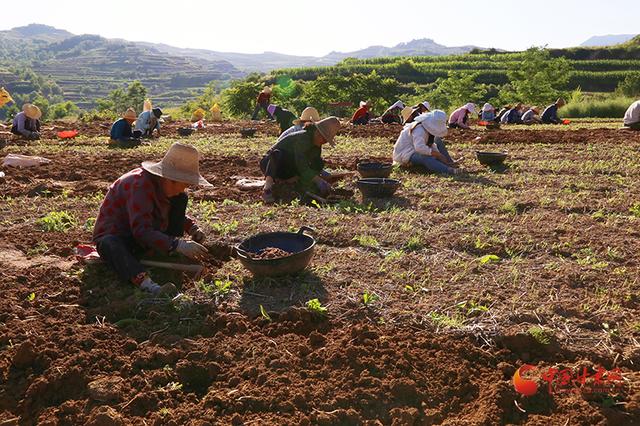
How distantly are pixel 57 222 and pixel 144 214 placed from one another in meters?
2.22

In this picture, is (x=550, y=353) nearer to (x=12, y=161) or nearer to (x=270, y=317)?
(x=270, y=317)

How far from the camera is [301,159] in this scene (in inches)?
263

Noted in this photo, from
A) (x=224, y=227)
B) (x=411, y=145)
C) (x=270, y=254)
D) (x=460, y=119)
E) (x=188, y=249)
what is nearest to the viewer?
(x=188, y=249)

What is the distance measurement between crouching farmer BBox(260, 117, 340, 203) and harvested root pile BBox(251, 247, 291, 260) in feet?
8.01

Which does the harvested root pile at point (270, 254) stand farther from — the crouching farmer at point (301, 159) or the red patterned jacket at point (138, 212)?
the crouching farmer at point (301, 159)

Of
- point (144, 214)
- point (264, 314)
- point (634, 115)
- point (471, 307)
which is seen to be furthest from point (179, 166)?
point (634, 115)

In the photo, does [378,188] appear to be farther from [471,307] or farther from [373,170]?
[471,307]

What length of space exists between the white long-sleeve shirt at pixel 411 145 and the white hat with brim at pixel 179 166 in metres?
4.94

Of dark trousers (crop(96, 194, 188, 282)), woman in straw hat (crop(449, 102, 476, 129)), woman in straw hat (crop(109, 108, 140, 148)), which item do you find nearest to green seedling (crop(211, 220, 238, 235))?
dark trousers (crop(96, 194, 188, 282))

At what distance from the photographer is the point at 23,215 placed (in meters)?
5.95

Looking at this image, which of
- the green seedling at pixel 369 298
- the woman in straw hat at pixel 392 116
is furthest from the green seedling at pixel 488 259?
the woman in straw hat at pixel 392 116

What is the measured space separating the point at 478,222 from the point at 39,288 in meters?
4.07

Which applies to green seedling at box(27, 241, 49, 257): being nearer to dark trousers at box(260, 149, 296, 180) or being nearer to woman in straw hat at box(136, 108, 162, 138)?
dark trousers at box(260, 149, 296, 180)

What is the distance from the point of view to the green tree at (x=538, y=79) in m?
33.0
